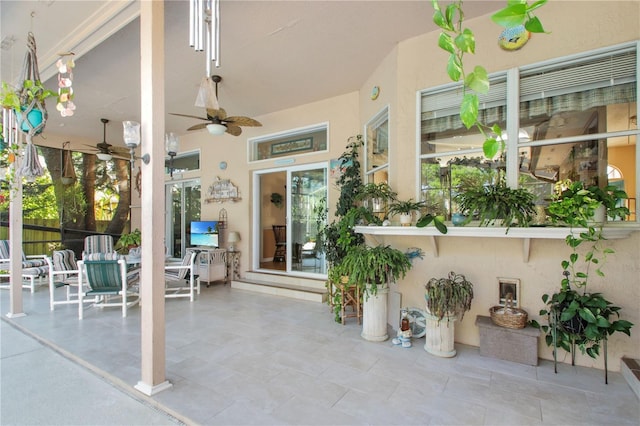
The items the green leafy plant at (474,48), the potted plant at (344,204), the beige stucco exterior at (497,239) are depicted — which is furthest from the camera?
the potted plant at (344,204)

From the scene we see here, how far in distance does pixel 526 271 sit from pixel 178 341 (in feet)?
11.6

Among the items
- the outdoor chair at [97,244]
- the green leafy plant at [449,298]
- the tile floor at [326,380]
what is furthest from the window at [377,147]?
the outdoor chair at [97,244]

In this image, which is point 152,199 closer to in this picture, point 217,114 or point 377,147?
point 217,114

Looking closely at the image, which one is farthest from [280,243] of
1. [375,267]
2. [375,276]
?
[375,267]

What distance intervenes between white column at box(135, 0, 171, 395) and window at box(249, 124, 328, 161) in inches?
137

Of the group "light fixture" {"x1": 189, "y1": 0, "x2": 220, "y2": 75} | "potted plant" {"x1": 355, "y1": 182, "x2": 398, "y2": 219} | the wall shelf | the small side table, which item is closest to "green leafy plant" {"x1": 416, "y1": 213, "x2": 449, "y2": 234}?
the wall shelf

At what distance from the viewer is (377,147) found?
4.70 metres

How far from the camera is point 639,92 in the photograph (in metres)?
2.76

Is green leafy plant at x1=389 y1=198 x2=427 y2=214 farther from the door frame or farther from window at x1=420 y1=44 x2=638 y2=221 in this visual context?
the door frame

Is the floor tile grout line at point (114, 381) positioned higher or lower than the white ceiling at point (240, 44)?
lower

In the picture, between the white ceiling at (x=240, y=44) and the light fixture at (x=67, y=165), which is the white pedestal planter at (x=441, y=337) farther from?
the light fixture at (x=67, y=165)

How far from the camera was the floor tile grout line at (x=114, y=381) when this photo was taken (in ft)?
7.42

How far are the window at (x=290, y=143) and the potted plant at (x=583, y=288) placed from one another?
3.80m

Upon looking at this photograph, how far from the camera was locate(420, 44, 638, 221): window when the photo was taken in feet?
9.39
